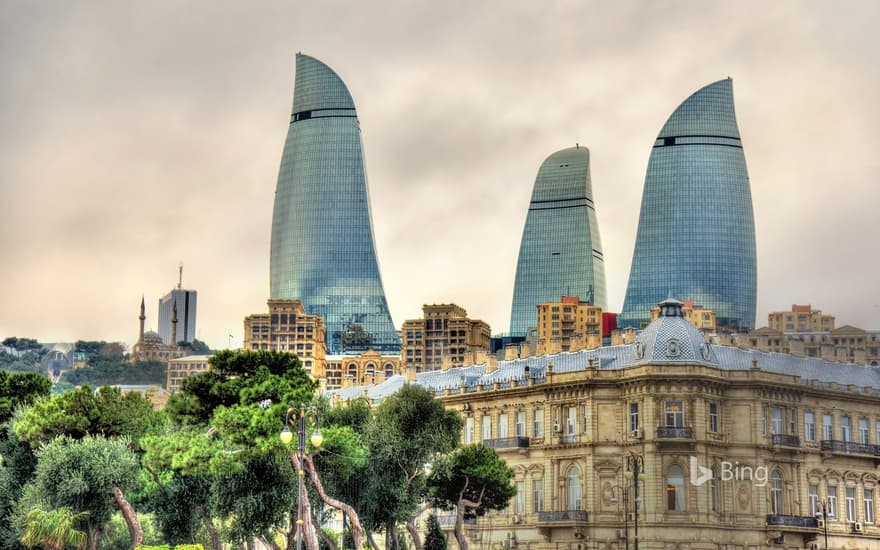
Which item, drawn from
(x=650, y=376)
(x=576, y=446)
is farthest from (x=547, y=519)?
(x=650, y=376)

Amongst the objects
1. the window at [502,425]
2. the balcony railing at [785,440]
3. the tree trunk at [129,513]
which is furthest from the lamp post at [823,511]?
the tree trunk at [129,513]

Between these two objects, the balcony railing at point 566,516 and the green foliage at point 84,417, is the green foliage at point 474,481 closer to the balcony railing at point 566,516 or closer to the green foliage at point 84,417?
the balcony railing at point 566,516

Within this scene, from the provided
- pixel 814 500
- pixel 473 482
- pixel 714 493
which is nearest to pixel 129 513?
pixel 473 482

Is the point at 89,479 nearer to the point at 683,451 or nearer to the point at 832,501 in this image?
the point at 683,451

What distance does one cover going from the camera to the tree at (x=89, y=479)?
101m

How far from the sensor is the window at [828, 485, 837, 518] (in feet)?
442

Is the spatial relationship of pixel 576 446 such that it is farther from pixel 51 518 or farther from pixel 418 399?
pixel 51 518

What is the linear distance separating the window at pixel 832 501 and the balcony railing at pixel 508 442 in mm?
28225

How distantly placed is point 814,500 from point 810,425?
7.10 m

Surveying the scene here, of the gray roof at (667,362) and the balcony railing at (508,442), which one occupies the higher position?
the gray roof at (667,362)

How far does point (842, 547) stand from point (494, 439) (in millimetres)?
33759

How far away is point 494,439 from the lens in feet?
468

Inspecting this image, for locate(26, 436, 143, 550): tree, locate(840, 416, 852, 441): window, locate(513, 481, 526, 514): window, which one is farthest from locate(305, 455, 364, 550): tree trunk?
locate(840, 416, 852, 441): window

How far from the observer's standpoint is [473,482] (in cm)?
12125
